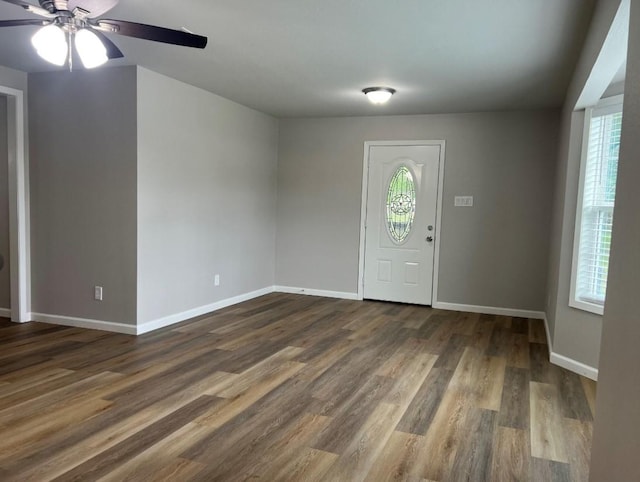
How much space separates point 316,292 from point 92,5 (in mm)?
4821

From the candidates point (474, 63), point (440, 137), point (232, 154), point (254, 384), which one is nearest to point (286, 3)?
point (474, 63)

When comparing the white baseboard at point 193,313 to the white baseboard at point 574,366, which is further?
the white baseboard at point 193,313

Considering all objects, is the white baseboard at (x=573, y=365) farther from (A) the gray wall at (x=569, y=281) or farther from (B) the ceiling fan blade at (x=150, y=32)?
(B) the ceiling fan blade at (x=150, y=32)

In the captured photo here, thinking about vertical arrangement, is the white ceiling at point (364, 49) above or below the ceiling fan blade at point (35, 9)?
above

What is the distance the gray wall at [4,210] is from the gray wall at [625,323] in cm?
527

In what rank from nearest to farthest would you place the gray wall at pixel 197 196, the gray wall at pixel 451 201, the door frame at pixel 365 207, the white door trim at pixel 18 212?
the gray wall at pixel 197 196, the white door trim at pixel 18 212, the gray wall at pixel 451 201, the door frame at pixel 365 207

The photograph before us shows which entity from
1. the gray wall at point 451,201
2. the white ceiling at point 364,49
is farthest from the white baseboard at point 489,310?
the white ceiling at point 364,49

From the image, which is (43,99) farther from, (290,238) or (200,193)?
(290,238)

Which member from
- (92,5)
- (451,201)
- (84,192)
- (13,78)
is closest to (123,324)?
(84,192)

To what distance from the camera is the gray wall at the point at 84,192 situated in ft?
14.1

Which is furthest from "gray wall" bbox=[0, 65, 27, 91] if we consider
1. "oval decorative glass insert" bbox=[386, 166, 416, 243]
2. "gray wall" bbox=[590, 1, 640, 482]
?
"gray wall" bbox=[590, 1, 640, 482]

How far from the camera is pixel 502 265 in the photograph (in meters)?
5.70

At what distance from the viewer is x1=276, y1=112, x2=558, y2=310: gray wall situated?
5.55 meters

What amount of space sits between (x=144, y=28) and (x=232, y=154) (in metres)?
3.18
